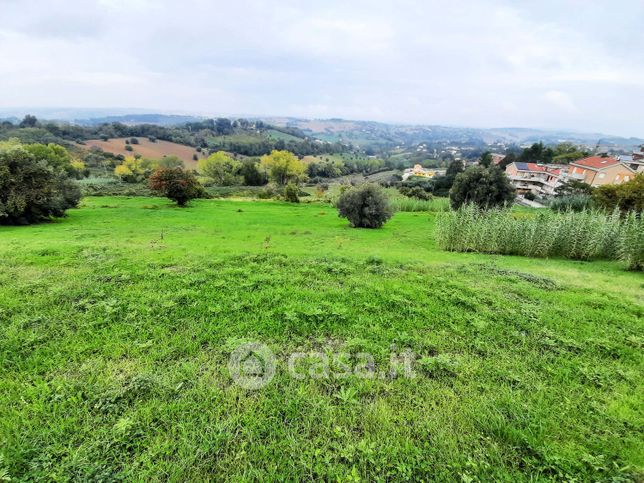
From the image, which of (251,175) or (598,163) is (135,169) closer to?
(251,175)

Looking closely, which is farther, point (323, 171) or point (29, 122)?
point (29, 122)

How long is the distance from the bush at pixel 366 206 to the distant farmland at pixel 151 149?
78.4m

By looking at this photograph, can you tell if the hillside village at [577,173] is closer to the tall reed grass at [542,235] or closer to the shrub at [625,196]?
the shrub at [625,196]

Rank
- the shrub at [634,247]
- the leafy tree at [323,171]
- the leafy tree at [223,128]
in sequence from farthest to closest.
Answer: the leafy tree at [223,128] < the leafy tree at [323,171] < the shrub at [634,247]

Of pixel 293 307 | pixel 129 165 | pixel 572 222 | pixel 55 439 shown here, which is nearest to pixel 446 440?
pixel 293 307

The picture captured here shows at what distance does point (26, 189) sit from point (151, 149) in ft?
305

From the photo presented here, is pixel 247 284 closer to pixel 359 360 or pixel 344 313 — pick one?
pixel 344 313

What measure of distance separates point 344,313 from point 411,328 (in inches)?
40.8

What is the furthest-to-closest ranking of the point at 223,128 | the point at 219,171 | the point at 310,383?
the point at 223,128 < the point at 219,171 < the point at 310,383

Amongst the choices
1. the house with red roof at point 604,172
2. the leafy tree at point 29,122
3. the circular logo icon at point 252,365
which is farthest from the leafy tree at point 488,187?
the leafy tree at point 29,122

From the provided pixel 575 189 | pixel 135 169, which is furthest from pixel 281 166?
pixel 575 189

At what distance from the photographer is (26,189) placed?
58.7ft

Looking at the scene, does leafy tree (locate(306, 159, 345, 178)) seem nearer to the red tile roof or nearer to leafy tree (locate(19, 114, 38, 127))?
the red tile roof

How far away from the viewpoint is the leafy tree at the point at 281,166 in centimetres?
6525
